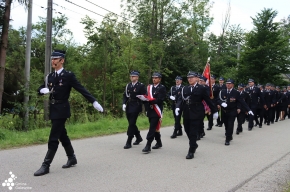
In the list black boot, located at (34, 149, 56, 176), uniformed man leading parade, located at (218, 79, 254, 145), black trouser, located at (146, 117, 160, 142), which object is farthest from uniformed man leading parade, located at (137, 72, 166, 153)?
black boot, located at (34, 149, 56, 176)

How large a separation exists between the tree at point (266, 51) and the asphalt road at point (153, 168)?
64.1 feet

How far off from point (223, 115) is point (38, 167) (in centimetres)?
642

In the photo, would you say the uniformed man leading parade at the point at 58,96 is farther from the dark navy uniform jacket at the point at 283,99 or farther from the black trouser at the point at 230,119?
the dark navy uniform jacket at the point at 283,99

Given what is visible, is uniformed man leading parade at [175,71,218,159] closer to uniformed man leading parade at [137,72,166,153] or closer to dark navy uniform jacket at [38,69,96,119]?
uniformed man leading parade at [137,72,166,153]

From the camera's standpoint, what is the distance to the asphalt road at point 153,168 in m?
A: 5.21

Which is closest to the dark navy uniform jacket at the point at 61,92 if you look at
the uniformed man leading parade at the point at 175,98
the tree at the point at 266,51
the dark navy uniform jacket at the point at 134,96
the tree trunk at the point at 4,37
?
the dark navy uniform jacket at the point at 134,96

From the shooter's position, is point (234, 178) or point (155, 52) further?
point (155, 52)

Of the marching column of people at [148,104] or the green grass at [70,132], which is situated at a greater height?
the marching column of people at [148,104]

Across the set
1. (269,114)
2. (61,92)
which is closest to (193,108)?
(61,92)

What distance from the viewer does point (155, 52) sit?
2422cm

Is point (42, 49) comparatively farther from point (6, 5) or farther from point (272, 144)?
point (272, 144)

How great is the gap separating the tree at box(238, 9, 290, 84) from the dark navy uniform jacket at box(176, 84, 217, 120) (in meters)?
21.2

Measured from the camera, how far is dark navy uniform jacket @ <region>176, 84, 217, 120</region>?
7645 mm

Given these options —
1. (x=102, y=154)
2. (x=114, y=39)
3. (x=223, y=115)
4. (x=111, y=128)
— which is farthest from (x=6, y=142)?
(x=114, y=39)
